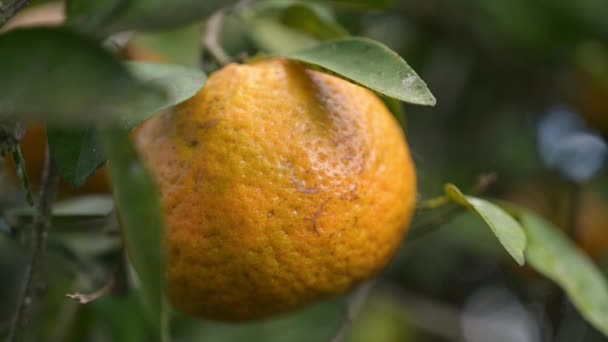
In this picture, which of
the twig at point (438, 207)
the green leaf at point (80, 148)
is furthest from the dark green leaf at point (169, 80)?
the twig at point (438, 207)

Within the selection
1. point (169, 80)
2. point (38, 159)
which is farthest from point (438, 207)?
point (38, 159)

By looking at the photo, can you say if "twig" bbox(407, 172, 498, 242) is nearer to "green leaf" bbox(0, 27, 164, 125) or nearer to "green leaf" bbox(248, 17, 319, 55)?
"green leaf" bbox(248, 17, 319, 55)

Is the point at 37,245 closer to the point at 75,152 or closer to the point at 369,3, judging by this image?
the point at 75,152

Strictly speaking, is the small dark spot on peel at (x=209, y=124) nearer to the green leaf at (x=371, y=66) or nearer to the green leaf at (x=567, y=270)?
the green leaf at (x=371, y=66)

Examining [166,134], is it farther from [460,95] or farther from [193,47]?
[460,95]

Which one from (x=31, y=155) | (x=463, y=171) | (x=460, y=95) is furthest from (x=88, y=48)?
(x=460, y=95)

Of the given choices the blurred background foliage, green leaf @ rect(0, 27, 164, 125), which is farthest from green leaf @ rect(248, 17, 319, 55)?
green leaf @ rect(0, 27, 164, 125)
